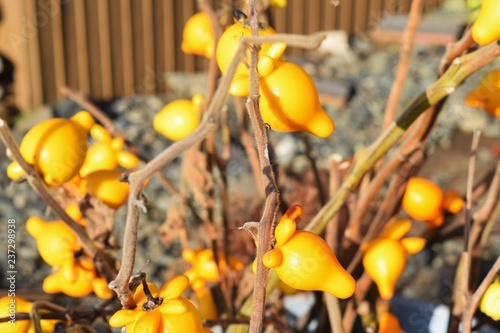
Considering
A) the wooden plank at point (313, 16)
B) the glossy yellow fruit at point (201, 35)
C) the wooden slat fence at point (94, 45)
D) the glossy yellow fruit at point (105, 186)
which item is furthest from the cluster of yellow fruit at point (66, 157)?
the wooden plank at point (313, 16)

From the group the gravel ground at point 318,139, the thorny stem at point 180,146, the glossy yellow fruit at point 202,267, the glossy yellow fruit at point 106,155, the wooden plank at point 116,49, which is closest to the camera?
the thorny stem at point 180,146

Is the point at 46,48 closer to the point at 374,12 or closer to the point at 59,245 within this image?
the point at 374,12

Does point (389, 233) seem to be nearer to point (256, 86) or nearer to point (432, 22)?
point (256, 86)

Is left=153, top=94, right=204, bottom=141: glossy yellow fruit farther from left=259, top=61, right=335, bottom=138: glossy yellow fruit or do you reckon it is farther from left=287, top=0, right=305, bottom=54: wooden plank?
Answer: left=287, top=0, right=305, bottom=54: wooden plank

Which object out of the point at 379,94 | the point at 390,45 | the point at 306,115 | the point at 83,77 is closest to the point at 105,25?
the point at 83,77

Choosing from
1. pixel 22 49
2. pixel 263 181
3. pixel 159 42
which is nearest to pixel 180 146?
pixel 263 181

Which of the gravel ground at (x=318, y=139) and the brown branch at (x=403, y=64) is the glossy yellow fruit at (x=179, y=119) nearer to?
the brown branch at (x=403, y=64)
